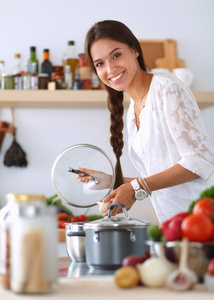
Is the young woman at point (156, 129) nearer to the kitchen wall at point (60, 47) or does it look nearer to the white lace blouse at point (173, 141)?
the white lace blouse at point (173, 141)

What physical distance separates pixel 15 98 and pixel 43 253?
9.08 ft

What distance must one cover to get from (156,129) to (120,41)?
349 millimetres

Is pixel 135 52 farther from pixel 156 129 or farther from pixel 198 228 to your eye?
pixel 198 228

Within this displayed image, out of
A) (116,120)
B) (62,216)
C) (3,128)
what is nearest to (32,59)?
(3,128)

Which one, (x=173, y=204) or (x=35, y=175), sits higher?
(x=173, y=204)

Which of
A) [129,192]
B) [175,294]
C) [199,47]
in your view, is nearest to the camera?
[175,294]

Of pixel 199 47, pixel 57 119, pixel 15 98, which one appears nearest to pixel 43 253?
pixel 15 98

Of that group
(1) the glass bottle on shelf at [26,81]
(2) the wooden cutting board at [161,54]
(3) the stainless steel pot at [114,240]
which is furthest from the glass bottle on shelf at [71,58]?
(3) the stainless steel pot at [114,240]

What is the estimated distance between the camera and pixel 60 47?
381cm

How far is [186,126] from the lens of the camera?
175 cm

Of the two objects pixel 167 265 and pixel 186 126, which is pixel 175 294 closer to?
pixel 167 265

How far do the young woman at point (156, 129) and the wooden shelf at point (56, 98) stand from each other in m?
1.42

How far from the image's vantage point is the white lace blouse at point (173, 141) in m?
1.75

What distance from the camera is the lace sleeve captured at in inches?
68.4
